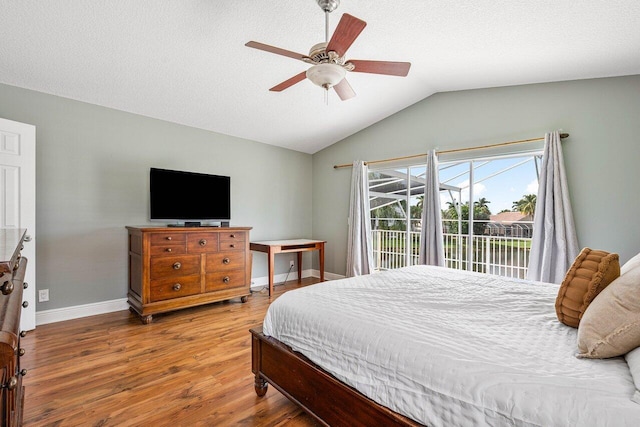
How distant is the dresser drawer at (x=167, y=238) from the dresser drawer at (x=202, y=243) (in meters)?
0.07

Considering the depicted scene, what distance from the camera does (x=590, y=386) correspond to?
0.86 metres

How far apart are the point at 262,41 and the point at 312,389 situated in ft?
8.63

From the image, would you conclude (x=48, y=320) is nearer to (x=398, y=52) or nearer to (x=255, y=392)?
(x=255, y=392)

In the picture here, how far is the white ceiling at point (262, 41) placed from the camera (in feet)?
7.06

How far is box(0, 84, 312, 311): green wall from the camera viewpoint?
2.95m

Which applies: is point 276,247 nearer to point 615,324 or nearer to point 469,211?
point 469,211

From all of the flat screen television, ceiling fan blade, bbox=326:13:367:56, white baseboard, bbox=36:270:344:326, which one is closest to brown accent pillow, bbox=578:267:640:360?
ceiling fan blade, bbox=326:13:367:56

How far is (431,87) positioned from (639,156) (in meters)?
2.12

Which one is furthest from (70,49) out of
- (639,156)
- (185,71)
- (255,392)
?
(639,156)

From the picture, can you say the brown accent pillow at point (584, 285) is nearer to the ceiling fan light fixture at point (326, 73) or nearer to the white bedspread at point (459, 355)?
the white bedspread at point (459, 355)

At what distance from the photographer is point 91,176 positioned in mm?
3215

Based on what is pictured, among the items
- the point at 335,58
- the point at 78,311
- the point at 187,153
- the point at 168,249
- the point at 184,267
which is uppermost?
the point at 335,58

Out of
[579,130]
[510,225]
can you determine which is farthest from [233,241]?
[579,130]

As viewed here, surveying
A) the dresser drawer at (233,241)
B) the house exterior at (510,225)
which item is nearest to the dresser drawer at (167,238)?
the dresser drawer at (233,241)
